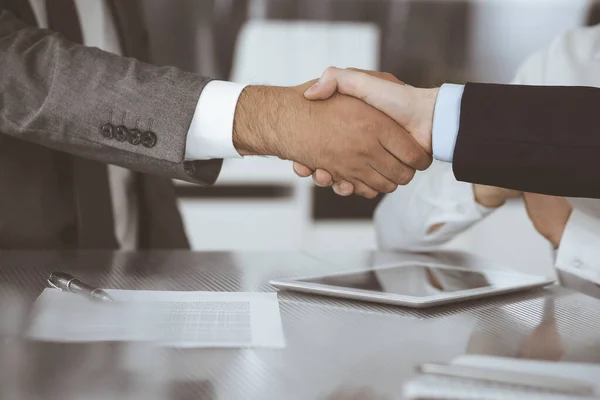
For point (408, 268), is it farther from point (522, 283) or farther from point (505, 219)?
point (505, 219)

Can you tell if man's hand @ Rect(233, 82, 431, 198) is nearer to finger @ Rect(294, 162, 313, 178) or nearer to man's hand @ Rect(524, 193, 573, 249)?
finger @ Rect(294, 162, 313, 178)

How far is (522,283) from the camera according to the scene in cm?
104

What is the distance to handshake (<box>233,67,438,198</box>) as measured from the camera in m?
1.20

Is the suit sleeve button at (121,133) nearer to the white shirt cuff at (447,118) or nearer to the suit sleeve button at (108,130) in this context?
the suit sleeve button at (108,130)

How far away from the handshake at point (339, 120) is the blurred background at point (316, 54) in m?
1.68

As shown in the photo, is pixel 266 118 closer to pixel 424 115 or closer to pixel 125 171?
pixel 424 115

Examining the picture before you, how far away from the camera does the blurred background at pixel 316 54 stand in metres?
2.94

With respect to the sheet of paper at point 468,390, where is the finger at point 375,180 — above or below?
below

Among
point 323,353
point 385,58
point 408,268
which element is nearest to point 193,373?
point 323,353

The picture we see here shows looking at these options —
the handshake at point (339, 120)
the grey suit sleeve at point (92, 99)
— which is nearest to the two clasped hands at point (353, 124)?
the handshake at point (339, 120)

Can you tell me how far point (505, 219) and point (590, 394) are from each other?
8.06 ft

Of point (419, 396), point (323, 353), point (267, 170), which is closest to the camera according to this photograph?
point (419, 396)

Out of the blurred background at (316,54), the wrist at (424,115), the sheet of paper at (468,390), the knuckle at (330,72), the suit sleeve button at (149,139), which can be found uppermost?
the knuckle at (330,72)

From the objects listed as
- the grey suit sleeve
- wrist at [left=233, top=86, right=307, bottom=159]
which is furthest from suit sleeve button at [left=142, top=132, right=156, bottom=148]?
wrist at [left=233, top=86, right=307, bottom=159]
